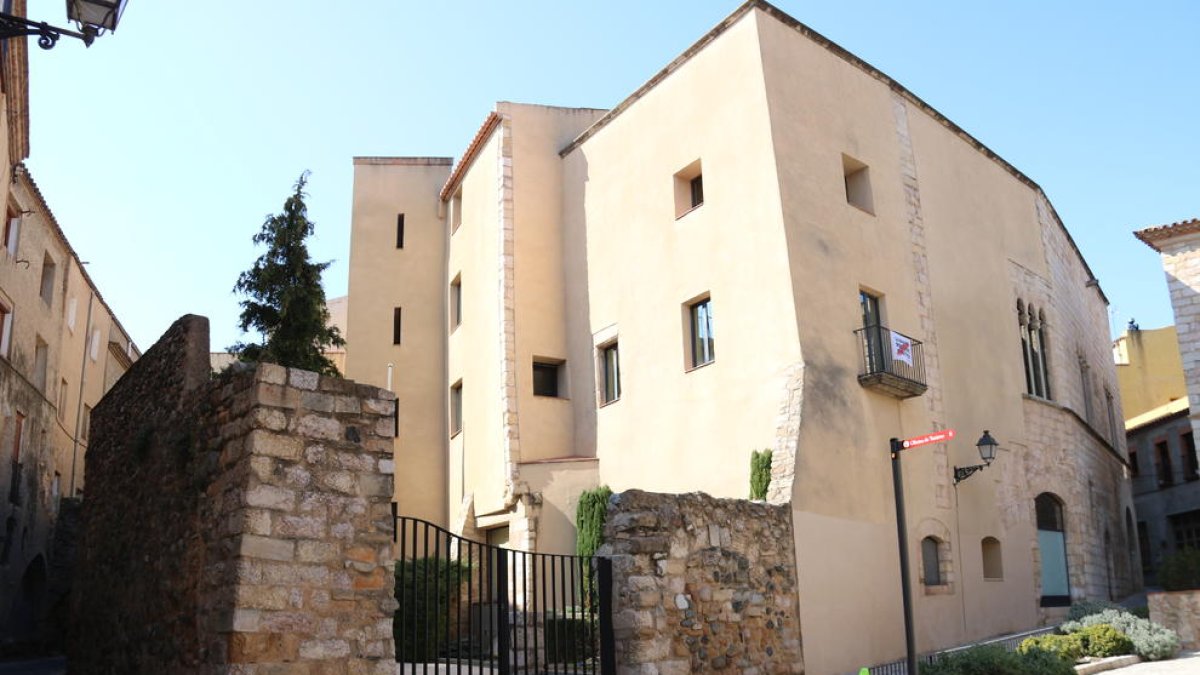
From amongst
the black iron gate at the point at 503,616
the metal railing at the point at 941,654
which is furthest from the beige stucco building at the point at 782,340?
the black iron gate at the point at 503,616

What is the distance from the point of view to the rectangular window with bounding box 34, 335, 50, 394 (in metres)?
24.0

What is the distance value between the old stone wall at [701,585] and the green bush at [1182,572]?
10567 millimetres

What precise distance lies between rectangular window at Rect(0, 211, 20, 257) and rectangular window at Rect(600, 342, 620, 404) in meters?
12.6

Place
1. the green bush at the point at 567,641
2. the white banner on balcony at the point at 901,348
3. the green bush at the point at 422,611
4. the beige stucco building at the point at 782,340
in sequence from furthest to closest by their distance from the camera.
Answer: the white banner on balcony at the point at 901,348 → the beige stucco building at the point at 782,340 → the green bush at the point at 567,641 → the green bush at the point at 422,611

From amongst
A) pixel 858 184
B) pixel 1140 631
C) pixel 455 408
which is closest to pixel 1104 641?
pixel 1140 631

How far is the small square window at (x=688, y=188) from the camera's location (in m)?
18.2

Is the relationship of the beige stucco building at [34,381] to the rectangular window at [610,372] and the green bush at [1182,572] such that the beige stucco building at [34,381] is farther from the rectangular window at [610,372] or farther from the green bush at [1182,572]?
the green bush at [1182,572]

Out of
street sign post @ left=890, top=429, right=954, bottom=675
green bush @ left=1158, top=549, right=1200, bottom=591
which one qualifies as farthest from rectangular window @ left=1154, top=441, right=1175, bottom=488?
street sign post @ left=890, top=429, right=954, bottom=675

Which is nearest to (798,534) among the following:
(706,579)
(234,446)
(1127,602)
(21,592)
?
(706,579)

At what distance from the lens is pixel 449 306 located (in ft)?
81.0

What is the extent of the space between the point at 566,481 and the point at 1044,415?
9901mm

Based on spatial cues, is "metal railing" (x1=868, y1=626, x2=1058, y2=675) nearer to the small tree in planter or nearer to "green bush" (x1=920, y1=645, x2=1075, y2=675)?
"green bush" (x1=920, y1=645, x2=1075, y2=675)

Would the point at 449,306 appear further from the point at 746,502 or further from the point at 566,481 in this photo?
the point at 746,502

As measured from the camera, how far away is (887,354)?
16.7 meters
